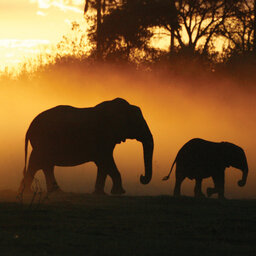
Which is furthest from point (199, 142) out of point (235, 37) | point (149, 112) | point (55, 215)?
point (235, 37)

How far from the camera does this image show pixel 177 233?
12203mm

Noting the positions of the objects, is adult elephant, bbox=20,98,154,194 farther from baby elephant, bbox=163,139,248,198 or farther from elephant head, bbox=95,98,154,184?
baby elephant, bbox=163,139,248,198

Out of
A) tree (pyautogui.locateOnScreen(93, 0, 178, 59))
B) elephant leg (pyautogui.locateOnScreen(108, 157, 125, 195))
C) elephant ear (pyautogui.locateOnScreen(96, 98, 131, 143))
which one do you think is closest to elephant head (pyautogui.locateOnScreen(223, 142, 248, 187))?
elephant ear (pyautogui.locateOnScreen(96, 98, 131, 143))

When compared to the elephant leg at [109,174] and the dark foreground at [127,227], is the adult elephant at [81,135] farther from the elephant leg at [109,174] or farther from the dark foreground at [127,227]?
the dark foreground at [127,227]

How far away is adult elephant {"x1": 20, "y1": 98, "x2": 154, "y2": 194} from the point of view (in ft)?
61.2

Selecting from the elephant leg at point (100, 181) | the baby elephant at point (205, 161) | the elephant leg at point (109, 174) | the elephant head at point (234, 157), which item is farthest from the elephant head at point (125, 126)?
the elephant head at point (234, 157)

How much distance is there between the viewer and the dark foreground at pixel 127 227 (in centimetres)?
1088

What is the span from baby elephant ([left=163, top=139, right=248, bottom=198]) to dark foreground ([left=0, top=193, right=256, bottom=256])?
152 inches

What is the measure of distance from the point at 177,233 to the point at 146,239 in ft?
2.52

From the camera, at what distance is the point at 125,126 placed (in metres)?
18.8

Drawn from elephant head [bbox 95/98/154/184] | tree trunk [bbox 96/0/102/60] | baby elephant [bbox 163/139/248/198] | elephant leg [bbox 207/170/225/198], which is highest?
tree trunk [bbox 96/0/102/60]

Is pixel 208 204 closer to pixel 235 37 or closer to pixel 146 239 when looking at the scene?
pixel 146 239

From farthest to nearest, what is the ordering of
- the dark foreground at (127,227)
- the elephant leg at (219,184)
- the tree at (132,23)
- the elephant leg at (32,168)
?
the tree at (132,23)
the elephant leg at (219,184)
the elephant leg at (32,168)
the dark foreground at (127,227)

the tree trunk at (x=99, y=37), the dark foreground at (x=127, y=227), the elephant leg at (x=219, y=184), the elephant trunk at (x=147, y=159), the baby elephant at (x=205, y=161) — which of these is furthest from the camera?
the tree trunk at (x=99, y=37)
